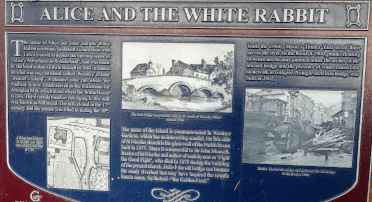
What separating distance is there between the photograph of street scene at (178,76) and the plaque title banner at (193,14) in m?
0.32

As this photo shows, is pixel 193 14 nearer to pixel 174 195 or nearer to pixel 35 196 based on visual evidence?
pixel 174 195

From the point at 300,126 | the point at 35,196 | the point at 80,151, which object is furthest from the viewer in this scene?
the point at 35,196

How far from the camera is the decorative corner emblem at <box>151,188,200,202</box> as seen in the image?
3154 mm

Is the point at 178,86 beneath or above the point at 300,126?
above

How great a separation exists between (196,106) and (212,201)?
1.33 m

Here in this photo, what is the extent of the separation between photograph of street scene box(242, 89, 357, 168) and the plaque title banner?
34.7 inches

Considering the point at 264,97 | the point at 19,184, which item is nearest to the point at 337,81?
the point at 264,97

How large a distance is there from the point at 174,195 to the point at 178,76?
1.64 metres

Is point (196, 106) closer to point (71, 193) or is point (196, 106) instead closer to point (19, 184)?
point (71, 193)

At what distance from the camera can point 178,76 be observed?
9.96 ft

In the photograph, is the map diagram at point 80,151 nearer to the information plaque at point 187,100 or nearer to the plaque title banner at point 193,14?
the information plaque at point 187,100

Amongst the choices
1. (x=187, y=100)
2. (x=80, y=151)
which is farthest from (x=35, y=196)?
(x=187, y=100)

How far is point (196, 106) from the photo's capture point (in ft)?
10.0

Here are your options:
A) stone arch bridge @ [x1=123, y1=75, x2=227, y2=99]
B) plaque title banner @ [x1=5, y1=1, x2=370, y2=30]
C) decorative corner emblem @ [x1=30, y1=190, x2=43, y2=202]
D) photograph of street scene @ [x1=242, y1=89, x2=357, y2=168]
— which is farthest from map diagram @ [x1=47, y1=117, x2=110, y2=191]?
photograph of street scene @ [x1=242, y1=89, x2=357, y2=168]
